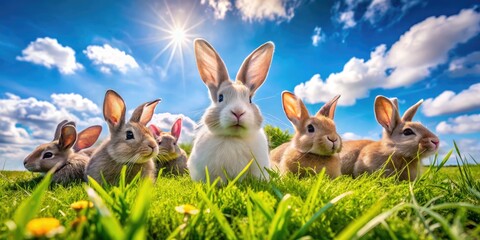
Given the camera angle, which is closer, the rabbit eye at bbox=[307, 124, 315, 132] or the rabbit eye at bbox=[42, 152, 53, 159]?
the rabbit eye at bbox=[307, 124, 315, 132]

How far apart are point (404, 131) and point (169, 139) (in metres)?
4.82

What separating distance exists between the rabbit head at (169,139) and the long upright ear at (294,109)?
9.33ft

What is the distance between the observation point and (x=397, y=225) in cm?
184

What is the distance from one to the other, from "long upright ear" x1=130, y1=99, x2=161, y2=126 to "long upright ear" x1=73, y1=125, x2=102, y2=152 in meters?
1.96

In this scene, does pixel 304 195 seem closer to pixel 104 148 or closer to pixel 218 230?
pixel 218 230

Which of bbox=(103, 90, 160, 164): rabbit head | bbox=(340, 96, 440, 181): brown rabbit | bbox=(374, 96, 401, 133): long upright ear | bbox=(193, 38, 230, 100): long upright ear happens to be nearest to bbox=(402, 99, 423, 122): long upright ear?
bbox=(340, 96, 440, 181): brown rabbit

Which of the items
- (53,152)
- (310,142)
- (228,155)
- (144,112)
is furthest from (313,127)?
(53,152)

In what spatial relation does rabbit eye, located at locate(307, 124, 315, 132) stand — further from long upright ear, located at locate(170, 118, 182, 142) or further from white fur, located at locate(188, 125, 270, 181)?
long upright ear, located at locate(170, 118, 182, 142)

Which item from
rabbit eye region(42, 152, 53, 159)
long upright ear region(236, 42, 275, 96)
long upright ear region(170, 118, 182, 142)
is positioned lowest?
rabbit eye region(42, 152, 53, 159)

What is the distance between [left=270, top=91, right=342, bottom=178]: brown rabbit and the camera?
4.91 metres

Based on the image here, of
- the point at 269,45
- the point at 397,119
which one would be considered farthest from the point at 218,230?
the point at 397,119

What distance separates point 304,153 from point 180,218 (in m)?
3.35

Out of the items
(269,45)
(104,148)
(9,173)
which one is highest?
(269,45)

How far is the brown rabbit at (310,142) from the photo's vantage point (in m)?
4.91
